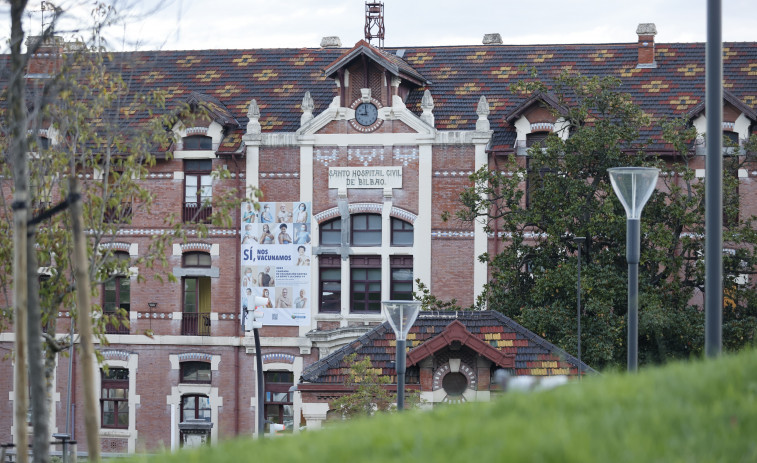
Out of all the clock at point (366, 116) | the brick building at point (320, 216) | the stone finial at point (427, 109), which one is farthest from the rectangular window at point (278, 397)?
the stone finial at point (427, 109)

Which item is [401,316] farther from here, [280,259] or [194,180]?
[194,180]

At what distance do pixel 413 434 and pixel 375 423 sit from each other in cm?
95

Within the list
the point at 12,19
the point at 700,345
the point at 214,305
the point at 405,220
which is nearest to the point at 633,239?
the point at 12,19

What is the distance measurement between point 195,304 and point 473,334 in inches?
629

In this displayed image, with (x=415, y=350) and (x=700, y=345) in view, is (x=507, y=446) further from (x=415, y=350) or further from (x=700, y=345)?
(x=700, y=345)

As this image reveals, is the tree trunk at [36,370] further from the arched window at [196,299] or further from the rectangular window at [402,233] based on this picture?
the arched window at [196,299]

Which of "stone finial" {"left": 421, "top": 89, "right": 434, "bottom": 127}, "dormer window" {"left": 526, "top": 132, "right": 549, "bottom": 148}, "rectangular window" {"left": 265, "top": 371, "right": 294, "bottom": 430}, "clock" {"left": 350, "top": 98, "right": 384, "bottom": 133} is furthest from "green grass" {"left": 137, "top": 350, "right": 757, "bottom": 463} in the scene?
"rectangular window" {"left": 265, "top": 371, "right": 294, "bottom": 430}

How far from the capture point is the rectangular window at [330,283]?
3672 centimetres

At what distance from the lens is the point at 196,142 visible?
123 feet

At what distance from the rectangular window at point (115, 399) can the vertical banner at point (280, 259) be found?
503 cm

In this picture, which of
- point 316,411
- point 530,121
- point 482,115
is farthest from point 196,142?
point 316,411

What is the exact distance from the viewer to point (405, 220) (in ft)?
119

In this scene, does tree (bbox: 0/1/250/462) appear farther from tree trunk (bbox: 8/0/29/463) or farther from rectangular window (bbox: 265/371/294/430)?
rectangular window (bbox: 265/371/294/430)

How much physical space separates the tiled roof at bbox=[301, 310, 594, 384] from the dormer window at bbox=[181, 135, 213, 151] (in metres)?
14.2
